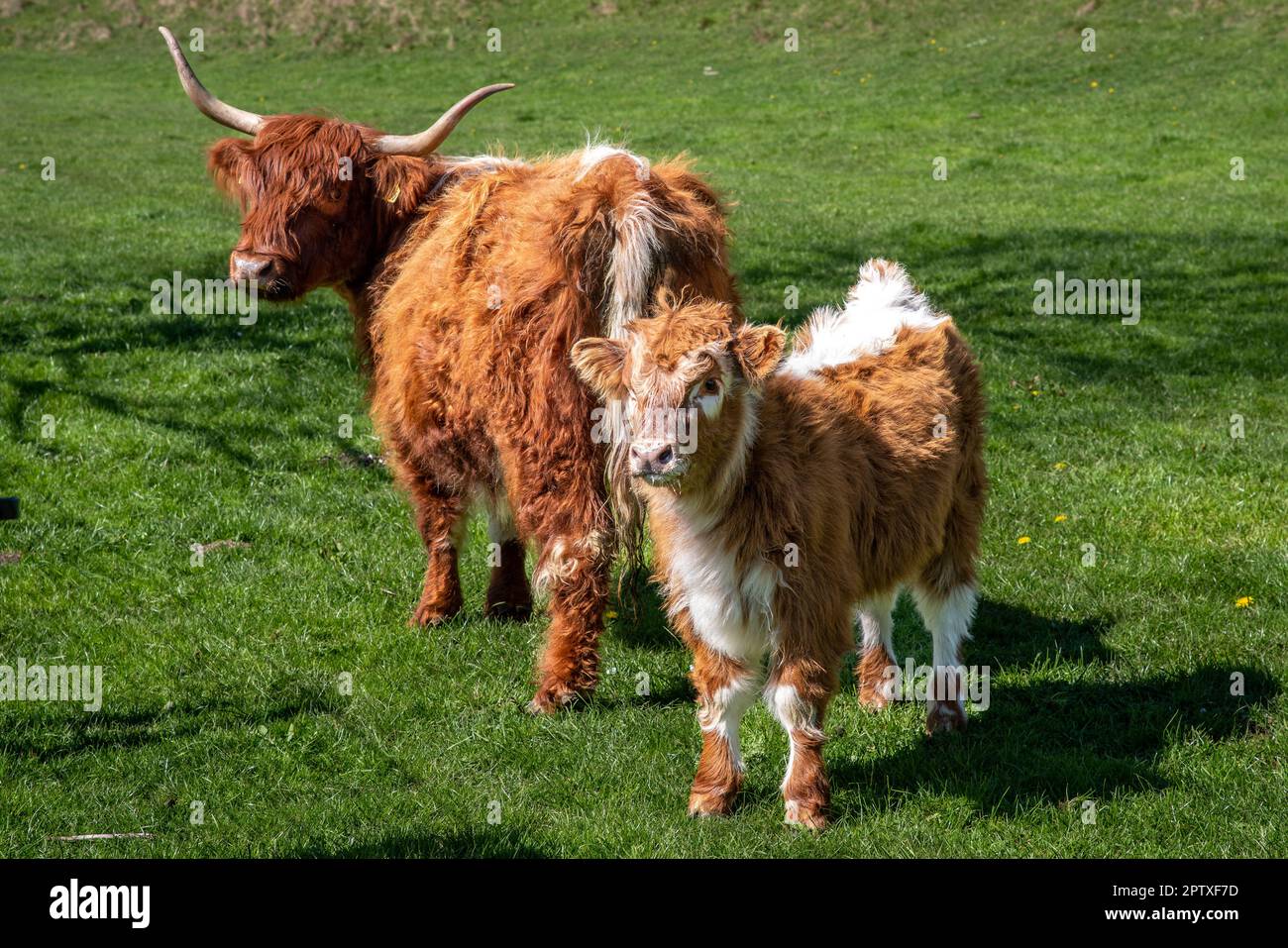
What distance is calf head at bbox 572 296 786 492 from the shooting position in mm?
4355

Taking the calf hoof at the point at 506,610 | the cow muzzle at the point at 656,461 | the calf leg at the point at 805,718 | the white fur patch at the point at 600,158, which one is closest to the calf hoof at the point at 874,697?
the calf leg at the point at 805,718

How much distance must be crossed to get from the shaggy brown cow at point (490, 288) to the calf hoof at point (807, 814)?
1403 mm

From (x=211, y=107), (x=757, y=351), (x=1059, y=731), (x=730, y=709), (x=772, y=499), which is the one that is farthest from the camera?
(x=211, y=107)

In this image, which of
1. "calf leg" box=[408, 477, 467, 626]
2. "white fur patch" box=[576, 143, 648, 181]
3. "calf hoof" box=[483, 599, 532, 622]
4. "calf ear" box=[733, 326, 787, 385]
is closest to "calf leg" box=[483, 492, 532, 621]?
"calf hoof" box=[483, 599, 532, 622]

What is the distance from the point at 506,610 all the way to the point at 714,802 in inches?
98.0

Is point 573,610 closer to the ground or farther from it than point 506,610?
farther from it

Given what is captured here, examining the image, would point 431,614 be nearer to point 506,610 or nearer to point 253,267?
point 506,610

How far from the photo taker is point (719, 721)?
4863 mm

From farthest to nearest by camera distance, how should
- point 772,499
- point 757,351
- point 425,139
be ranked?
point 425,139 < point 772,499 < point 757,351

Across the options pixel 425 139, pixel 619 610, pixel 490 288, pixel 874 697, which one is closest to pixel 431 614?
pixel 619 610

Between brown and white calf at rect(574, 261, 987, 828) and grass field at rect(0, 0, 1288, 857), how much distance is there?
49 centimetres

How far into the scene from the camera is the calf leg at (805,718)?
4672mm

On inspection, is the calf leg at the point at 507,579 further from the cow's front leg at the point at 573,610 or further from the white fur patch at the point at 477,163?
the white fur patch at the point at 477,163

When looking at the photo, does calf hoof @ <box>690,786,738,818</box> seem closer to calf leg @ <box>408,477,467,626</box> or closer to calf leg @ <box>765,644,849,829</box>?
calf leg @ <box>765,644,849,829</box>
